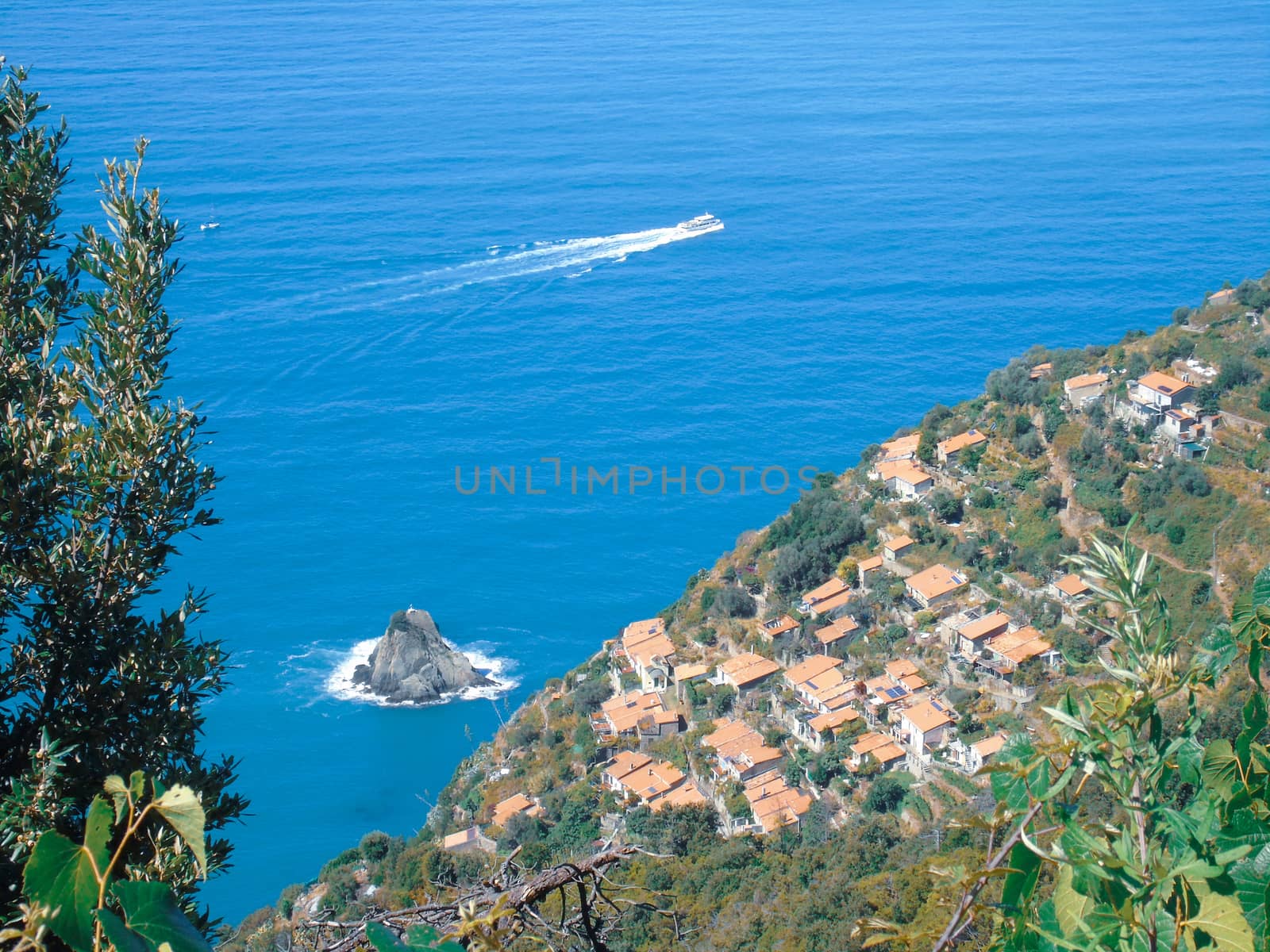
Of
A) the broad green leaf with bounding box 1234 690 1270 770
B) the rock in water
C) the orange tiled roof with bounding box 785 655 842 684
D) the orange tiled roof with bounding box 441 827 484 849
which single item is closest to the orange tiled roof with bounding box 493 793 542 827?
the orange tiled roof with bounding box 441 827 484 849

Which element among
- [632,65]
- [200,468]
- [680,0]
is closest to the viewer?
[200,468]

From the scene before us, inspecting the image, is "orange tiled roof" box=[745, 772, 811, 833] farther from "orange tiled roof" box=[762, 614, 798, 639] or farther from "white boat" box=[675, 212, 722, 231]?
"white boat" box=[675, 212, 722, 231]

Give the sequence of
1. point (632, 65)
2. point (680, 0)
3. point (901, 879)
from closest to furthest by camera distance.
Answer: point (901, 879)
point (632, 65)
point (680, 0)

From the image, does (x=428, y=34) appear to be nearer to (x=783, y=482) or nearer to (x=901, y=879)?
(x=783, y=482)

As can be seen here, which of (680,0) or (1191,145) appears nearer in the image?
(1191,145)

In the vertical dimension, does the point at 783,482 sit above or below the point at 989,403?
above

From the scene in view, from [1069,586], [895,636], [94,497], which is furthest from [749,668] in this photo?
[94,497]

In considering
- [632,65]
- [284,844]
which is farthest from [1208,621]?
[632,65]
